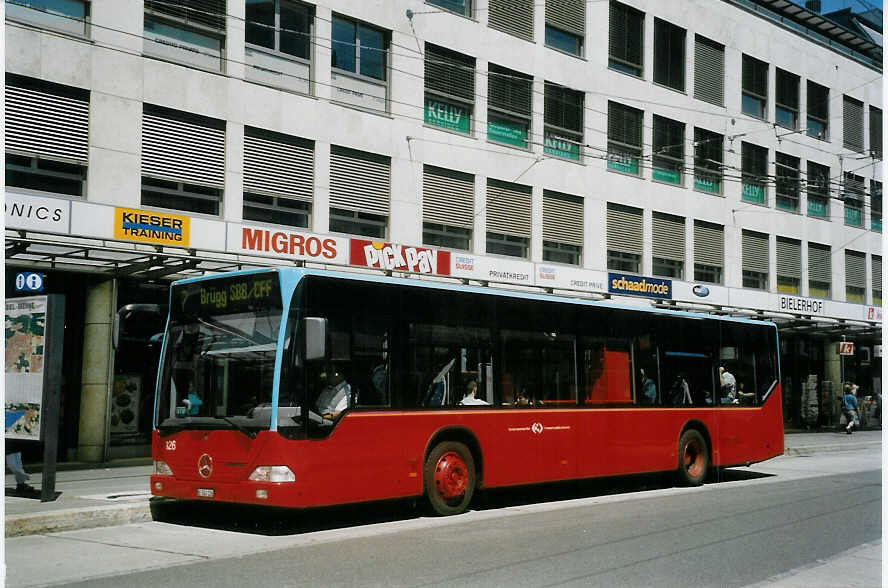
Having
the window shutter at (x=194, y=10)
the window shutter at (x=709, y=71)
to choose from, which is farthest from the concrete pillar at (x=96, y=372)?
the window shutter at (x=709, y=71)

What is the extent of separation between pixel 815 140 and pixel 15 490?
3339 cm

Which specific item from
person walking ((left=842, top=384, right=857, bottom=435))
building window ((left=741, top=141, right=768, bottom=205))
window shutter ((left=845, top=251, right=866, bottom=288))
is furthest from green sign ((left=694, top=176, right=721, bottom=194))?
window shutter ((left=845, top=251, right=866, bottom=288))

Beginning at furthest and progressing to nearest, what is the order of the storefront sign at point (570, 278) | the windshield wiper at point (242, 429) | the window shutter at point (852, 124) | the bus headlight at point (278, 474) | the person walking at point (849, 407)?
the window shutter at point (852, 124)
the person walking at point (849, 407)
the storefront sign at point (570, 278)
the windshield wiper at point (242, 429)
the bus headlight at point (278, 474)

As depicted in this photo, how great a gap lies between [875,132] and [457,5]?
77.1 feet

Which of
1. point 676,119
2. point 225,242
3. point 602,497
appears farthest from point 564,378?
point 676,119

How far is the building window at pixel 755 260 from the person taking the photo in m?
35.9

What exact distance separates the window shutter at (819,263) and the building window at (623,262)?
10533mm

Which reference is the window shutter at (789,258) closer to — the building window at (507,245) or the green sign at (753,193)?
the green sign at (753,193)

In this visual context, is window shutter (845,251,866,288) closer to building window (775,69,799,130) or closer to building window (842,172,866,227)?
building window (842,172,866,227)

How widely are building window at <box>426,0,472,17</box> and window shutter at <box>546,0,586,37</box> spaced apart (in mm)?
3029

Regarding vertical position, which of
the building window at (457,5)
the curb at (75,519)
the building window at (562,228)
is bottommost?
the curb at (75,519)

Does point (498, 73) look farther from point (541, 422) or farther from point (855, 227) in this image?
point (855, 227)

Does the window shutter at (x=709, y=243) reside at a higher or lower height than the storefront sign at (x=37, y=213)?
higher

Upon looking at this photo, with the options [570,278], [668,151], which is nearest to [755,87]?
[668,151]
